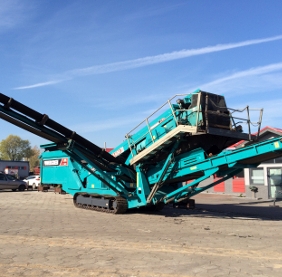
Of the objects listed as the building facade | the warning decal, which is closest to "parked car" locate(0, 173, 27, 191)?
the warning decal

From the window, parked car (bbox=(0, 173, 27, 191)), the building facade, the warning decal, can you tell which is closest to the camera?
the warning decal

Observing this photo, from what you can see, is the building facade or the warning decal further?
the building facade

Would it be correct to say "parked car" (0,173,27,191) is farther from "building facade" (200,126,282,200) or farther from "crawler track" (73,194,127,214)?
"building facade" (200,126,282,200)

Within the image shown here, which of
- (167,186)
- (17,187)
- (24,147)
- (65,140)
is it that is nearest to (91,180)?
(65,140)

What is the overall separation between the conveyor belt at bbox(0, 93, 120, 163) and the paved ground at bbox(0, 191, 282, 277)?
112 inches

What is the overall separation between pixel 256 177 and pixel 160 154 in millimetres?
12188

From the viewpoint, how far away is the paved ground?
5.73 m

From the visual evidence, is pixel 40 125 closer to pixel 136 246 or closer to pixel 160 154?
pixel 160 154

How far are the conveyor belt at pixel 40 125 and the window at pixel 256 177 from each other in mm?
12150

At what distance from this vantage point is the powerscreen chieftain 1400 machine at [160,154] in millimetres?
10727

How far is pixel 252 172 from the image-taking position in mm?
22641

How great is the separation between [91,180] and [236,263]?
9149 millimetres

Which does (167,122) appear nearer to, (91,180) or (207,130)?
(207,130)

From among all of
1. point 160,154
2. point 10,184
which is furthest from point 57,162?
point 10,184
